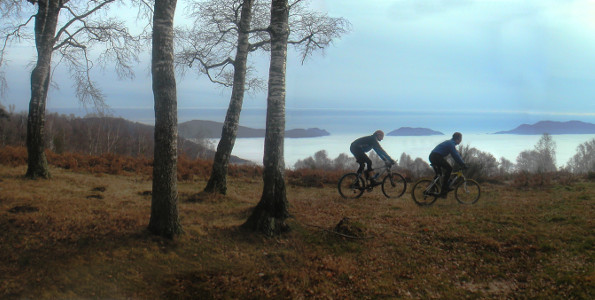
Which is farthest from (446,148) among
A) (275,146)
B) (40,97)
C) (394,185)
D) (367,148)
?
(40,97)

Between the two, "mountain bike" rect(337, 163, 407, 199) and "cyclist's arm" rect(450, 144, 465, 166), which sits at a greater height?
"cyclist's arm" rect(450, 144, 465, 166)

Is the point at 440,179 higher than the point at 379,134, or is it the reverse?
the point at 379,134

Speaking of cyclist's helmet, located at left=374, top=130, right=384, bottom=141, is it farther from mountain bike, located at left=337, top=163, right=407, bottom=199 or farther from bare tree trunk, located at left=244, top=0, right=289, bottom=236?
bare tree trunk, located at left=244, top=0, right=289, bottom=236

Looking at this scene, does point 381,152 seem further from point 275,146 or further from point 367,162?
point 275,146

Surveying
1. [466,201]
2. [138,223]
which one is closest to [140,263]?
[138,223]

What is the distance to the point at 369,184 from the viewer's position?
12.0 metres

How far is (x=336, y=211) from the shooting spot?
9.90 meters

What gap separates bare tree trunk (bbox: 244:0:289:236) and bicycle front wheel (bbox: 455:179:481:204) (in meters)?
6.22

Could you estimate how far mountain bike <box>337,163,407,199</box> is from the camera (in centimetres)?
1203

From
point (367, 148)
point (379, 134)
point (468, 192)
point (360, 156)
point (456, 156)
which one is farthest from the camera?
point (360, 156)

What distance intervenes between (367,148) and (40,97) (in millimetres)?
10328

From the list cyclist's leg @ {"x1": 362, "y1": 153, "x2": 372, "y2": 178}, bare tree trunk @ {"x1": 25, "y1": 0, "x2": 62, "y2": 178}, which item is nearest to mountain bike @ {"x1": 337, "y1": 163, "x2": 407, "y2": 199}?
cyclist's leg @ {"x1": 362, "y1": 153, "x2": 372, "y2": 178}

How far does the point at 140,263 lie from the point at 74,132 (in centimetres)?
5319

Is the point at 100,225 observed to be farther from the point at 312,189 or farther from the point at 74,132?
the point at 74,132
